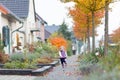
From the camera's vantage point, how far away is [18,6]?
47438mm

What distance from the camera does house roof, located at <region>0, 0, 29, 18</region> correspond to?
4681cm

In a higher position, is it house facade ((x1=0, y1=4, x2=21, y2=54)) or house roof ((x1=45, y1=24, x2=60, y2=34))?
house roof ((x1=45, y1=24, x2=60, y2=34))

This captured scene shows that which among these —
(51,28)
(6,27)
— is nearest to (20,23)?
(6,27)

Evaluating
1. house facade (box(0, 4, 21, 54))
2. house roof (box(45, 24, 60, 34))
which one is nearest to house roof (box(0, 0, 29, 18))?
house facade (box(0, 4, 21, 54))

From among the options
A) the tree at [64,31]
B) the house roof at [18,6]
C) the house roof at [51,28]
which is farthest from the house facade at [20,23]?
the house roof at [51,28]

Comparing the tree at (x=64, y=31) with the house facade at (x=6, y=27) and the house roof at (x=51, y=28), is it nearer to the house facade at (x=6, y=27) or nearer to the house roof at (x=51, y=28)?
the house roof at (x=51, y=28)

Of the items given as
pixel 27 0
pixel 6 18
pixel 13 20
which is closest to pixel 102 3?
pixel 6 18

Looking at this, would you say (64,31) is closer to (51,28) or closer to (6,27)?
(51,28)

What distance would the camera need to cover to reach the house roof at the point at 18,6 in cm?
4681

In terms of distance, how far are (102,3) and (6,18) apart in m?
11.9

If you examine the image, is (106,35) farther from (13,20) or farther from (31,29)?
(31,29)

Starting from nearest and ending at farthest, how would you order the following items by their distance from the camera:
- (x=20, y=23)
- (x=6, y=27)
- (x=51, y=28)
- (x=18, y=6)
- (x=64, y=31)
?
(x=6, y=27) → (x=20, y=23) → (x=18, y=6) → (x=64, y=31) → (x=51, y=28)

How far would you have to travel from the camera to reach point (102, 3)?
24.3m

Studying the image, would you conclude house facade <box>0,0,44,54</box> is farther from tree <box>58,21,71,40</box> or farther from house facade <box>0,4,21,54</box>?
tree <box>58,21,71,40</box>
